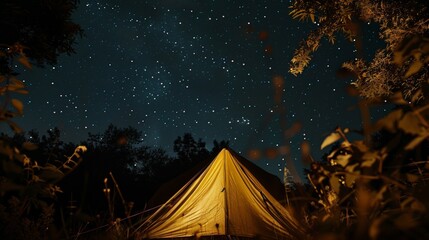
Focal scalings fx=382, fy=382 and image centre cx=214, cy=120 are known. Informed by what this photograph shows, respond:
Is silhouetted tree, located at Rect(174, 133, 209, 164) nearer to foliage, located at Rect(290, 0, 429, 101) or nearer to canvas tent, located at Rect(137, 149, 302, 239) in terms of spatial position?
canvas tent, located at Rect(137, 149, 302, 239)

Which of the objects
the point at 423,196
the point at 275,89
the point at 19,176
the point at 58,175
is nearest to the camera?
the point at 423,196

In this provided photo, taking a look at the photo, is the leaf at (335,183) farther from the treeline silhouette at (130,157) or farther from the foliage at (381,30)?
the treeline silhouette at (130,157)

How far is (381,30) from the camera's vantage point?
5910 mm

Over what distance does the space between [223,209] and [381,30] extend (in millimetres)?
3721

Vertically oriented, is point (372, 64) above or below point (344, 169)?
above

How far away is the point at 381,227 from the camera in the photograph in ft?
3.01

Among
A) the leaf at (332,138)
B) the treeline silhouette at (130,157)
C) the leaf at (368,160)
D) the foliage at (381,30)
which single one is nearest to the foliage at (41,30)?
the foliage at (381,30)

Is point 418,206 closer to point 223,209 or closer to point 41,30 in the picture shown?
point 223,209

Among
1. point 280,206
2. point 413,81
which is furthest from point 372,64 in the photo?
point 280,206

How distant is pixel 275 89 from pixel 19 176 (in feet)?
3.24

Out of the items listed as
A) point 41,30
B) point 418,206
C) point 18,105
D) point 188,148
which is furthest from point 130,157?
point 418,206

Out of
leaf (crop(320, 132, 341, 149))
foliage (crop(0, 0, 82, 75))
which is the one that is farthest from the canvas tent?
leaf (crop(320, 132, 341, 149))

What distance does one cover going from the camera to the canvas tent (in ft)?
19.2

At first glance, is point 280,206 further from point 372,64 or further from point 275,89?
point 275,89
